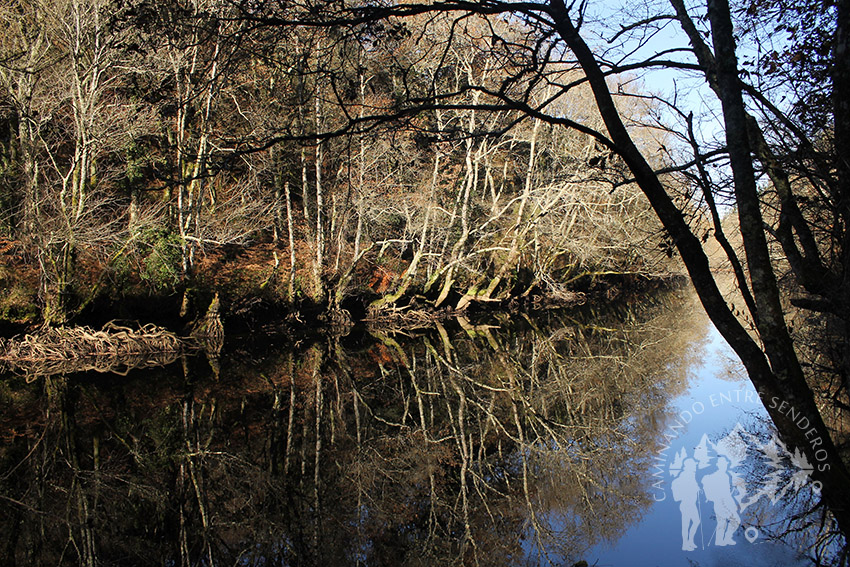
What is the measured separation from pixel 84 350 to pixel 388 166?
10458mm

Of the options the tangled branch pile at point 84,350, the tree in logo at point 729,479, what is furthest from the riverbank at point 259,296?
the tree in logo at point 729,479

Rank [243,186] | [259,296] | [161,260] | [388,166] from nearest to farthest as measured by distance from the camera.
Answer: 1. [161,260]
2. [259,296]
3. [243,186]
4. [388,166]

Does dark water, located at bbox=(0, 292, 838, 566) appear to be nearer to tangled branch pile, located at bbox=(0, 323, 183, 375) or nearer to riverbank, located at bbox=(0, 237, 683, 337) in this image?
tangled branch pile, located at bbox=(0, 323, 183, 375)

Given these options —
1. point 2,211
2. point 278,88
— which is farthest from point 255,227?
point 2,211

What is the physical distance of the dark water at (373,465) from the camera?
4562mm

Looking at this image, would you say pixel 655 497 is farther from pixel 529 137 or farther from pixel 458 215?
pixel 529 137

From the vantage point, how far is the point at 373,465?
6375mm

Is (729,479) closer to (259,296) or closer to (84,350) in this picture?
(84,350)

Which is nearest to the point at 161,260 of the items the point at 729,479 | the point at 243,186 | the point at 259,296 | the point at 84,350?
the point at 84,350

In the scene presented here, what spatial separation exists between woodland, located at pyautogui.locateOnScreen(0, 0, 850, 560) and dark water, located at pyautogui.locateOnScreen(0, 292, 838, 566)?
143cm

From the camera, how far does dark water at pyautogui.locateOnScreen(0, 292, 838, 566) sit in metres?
4.56

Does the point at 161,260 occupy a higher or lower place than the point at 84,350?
higher

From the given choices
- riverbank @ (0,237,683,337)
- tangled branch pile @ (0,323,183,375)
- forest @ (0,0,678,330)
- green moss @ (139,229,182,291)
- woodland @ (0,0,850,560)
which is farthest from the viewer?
green moss @ (139,229,182,291)

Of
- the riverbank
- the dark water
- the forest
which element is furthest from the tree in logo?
the riverbank
